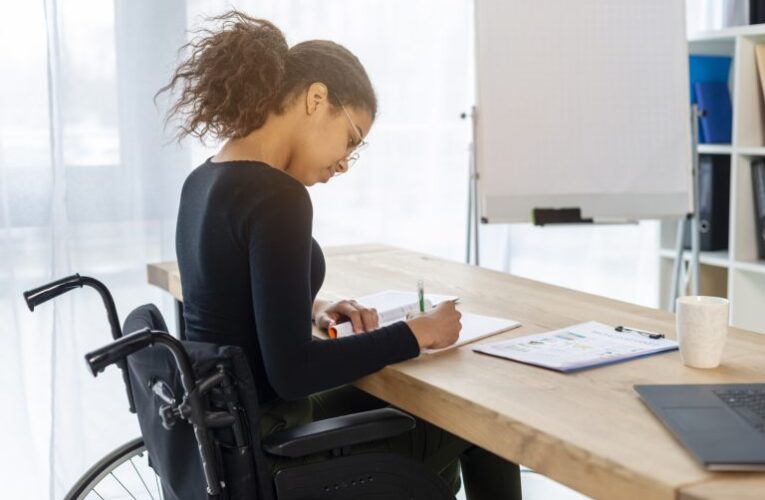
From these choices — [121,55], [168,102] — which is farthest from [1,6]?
[168,102]

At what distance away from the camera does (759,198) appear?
2896 millimetres

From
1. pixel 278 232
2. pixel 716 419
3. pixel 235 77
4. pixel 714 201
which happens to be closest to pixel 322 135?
pixel 235 77

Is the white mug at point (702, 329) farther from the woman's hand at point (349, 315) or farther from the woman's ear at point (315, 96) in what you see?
the woman's ear at point (315, 96)

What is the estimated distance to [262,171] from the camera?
4.54 feet

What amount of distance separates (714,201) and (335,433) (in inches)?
84.5

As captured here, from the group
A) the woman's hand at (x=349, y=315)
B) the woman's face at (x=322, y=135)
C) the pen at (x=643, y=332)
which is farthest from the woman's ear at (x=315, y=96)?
the pen at (x=643, y=332)

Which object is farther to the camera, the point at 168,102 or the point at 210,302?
the point at 168,102

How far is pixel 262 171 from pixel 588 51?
5.10 feet

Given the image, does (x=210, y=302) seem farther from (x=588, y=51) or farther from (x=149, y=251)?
(x=588, y=51)

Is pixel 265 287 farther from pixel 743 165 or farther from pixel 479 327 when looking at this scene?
pixel 743 165

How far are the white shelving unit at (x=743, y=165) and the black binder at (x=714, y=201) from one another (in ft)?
0.11

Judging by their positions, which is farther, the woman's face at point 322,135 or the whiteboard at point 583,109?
the whiteboard at point 583,109

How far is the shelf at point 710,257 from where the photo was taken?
3.01 m

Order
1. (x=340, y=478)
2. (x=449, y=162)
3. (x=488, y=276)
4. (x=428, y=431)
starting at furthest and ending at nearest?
(x=449, y=162) < (x=488, y=276) < (x=428, y=431) < (x=340, y=478)
